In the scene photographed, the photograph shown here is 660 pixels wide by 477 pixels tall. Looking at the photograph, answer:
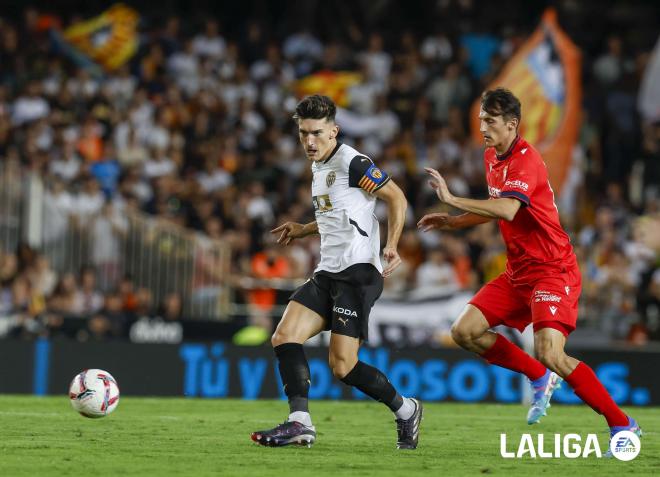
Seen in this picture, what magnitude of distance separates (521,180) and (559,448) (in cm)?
183

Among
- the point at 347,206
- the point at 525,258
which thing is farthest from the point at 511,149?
the point at 347,206

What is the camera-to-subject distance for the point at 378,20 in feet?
86.8

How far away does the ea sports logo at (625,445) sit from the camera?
871 centimetres

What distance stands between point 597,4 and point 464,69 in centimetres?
437

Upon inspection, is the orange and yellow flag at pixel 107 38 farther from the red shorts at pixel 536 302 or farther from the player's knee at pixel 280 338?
the player's knee at pixel 280 338

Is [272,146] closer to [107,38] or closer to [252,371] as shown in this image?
[107,38]

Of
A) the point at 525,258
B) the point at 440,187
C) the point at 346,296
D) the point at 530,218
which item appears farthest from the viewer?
the point at 525,258

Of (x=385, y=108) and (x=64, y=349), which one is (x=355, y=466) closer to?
(x=64, y=349)

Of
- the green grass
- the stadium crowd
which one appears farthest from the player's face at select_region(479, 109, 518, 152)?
the stadium crowd

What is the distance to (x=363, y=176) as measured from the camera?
9.12m

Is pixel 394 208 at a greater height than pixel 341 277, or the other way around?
pixel 394 208

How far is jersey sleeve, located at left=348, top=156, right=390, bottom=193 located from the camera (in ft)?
29.9

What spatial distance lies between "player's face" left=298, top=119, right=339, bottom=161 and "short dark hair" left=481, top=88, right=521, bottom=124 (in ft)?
3.64

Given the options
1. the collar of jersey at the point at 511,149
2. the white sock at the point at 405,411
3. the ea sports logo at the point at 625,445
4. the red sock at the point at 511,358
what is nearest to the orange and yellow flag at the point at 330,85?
the red sock at the point at 511,358
